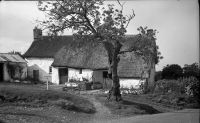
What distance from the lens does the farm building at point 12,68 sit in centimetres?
4362

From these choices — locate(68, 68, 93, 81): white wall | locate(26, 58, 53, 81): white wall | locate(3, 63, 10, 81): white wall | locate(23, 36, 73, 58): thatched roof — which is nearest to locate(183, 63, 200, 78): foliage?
locate(68, 68, 93, 81): white wall

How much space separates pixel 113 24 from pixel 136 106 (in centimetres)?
698

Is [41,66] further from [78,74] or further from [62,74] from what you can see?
[78,74]

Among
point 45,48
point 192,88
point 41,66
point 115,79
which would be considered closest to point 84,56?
point 41,66

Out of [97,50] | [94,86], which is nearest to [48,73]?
[97,50]

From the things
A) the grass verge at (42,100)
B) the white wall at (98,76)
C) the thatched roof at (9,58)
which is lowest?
the grass verge at (42,100)

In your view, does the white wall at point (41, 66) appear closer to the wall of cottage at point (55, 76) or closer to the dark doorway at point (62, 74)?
the wall of cottage at point (55, 76)

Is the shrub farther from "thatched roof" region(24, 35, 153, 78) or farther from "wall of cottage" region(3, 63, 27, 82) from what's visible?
"wall of cottage" region(3, 63, 27, 82)

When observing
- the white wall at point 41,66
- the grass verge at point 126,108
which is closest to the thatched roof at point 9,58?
the white wall at point 41,66

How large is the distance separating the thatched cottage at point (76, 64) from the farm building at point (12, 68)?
384 centimetres

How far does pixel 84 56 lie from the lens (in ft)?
153

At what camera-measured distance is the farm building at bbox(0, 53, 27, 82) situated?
4362cm

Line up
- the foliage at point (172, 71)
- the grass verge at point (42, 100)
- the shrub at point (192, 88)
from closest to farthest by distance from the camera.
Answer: the grass verge at point (42, 100)
the shrub at point (192, 88)
the foliage at point (172, 71)

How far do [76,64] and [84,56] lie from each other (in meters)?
1.76
